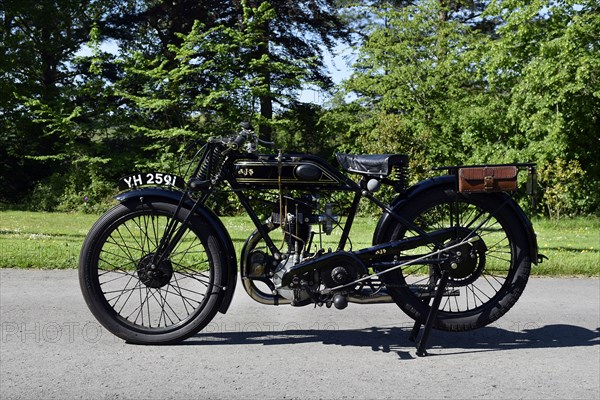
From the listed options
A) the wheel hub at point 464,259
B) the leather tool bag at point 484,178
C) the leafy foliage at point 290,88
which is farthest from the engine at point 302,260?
the leafy foliage at point 290,88

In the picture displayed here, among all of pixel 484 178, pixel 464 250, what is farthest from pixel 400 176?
pixel 464 250

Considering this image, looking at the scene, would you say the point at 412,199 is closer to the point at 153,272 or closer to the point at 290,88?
the point at 153,272

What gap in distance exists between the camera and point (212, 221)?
4.27 m

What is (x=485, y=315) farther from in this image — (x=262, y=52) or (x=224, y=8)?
(x=224, y=8)

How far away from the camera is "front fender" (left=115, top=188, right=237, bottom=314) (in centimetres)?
423

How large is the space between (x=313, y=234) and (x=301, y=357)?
0.80 meters

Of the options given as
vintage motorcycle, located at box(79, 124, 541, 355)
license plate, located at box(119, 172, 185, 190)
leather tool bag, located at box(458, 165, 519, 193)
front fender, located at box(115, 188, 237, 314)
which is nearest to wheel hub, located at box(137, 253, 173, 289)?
vintage motorcycle, located at box(79, 124, 541, 355)

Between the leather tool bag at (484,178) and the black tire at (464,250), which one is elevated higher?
the leather tool bag at (484,178)

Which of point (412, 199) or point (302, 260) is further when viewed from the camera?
point (412, 199)

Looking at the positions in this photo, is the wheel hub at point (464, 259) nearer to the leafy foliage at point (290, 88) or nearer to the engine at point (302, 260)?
the engine at point (302, 260)

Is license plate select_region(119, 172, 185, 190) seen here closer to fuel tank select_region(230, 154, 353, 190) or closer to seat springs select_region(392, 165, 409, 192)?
fuel tank select_region(230, 154, 353, 190)

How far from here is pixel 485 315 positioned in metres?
4.38

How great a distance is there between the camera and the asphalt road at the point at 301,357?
11.2 feet

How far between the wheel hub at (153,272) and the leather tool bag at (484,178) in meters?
1.98
